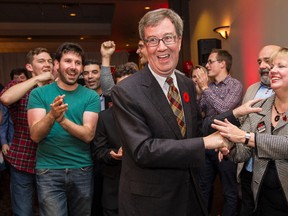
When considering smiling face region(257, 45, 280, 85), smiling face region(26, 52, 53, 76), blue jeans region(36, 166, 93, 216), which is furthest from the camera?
smiling face region(257, 45, 280, 85)

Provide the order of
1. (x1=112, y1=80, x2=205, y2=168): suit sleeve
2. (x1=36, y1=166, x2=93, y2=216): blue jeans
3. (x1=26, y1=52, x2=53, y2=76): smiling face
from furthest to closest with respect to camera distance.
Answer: (x1=26, y1=52, x2=53, y2=76): smiling face → (x1=36, y1=166, x2=93, y2=216): blue jeans → (x1=112, y1=80, x2=205, y2=168): suit sleeve

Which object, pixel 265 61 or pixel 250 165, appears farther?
pixel 265 61

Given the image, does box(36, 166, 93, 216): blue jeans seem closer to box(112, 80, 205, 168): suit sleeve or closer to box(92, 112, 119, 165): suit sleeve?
box(92, 112, 119, 165): suit sleeve

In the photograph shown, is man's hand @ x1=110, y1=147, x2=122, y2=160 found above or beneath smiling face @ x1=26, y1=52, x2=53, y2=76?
beneath

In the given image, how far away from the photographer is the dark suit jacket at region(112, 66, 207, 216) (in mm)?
1456

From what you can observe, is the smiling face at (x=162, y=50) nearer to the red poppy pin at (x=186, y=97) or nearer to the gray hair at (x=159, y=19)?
the gray hair at (x=159, y=19)

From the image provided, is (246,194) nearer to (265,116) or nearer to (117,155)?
(265,116)

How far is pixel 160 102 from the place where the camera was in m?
1.55

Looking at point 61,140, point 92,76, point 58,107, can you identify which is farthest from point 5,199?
point 58,107

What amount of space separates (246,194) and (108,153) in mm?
1009

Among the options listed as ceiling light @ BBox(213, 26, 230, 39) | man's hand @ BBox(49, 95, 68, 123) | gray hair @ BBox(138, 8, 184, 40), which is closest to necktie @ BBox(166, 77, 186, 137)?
gray hair @ BBox(138, 8, 184, 40)

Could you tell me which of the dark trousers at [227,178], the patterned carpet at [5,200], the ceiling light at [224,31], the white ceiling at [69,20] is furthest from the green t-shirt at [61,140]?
the white ceiling at [69,20]

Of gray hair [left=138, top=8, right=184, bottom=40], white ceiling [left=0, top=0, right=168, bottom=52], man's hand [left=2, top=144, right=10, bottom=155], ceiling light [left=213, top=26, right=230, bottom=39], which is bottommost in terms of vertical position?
man's hand [left=2, top=144, right=10, bottom=155]

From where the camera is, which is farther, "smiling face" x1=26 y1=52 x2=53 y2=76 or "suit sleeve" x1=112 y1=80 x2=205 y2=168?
"smiling face" x1=26 y1=52 x2=53 y2=76
